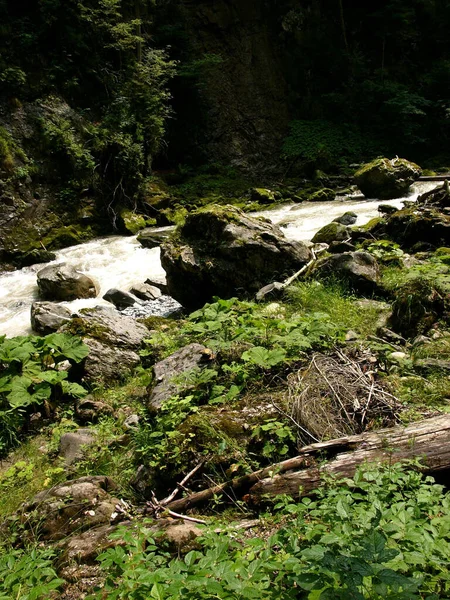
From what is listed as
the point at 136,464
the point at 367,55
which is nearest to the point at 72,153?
the point at 136,464

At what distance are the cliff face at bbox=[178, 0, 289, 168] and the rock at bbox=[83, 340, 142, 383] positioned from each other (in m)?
16.2

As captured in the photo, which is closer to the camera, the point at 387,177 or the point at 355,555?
the point at 355,555

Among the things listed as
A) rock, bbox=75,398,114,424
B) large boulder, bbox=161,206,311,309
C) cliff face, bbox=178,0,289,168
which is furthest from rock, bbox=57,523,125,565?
cliff face, bbox=178,0,289,168

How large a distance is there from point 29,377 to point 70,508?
1791 mm

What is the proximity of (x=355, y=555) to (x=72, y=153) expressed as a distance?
1356 centimetres

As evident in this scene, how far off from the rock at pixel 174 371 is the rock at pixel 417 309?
199 cm

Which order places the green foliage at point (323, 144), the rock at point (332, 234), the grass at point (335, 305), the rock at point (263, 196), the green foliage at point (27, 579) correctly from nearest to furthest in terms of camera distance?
1. the green foliage at point (27, 579)
2. the grass at point (335, 305)
3. the rock at point (332, 234)
4. the rock at point (263, 196)
5. the green foliage at point (323, 144)

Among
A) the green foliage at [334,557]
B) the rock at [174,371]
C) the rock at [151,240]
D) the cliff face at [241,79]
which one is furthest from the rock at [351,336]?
the cliff face at [241,79]

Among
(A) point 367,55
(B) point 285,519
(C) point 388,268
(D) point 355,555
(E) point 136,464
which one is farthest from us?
(A) point 367,55

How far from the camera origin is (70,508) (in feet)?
9.08

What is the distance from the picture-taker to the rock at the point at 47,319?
688 cm

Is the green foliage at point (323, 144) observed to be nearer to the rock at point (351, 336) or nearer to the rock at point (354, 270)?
the rock at point (354, 270)

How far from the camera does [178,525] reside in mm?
2320

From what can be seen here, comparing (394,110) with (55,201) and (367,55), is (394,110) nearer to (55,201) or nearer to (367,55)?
(367,55)
